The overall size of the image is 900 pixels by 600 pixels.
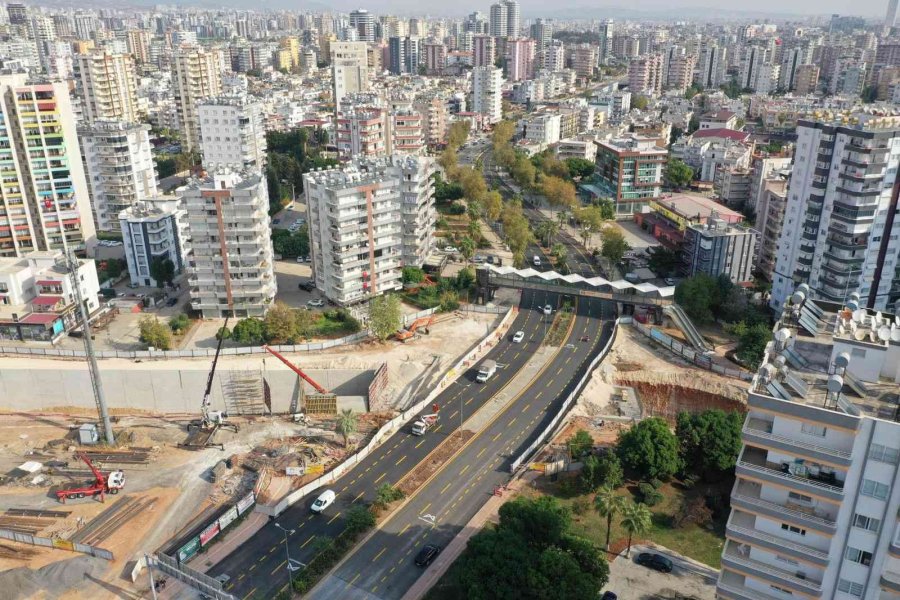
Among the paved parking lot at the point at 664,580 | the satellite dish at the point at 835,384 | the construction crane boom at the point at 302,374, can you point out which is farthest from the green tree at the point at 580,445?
the satellite dish at the point at 835,384

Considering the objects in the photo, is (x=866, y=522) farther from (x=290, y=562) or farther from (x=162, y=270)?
(x=162, y=270)

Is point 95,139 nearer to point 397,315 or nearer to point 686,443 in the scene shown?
point 397,315

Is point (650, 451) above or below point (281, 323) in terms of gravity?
below

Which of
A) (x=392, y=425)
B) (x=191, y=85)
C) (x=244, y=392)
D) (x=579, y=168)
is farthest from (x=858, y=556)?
(x=191, y=85)

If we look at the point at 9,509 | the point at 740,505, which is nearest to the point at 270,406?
the point at 9,509

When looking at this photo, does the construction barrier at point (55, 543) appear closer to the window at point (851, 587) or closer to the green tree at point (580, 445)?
the green tree at point (580, 445)

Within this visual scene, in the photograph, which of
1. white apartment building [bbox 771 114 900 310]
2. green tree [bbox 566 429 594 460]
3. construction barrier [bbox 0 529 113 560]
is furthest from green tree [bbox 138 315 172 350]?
white apartment building [bbox 771 114 900 310]
